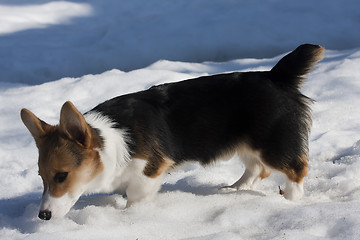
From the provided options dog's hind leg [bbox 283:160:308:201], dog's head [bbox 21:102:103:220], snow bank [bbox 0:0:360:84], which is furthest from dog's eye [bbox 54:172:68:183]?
snow bank [bbox 0:0:360:84]

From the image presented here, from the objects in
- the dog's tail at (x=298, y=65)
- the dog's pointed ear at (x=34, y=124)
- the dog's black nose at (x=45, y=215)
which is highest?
the dog's tail at (x=298, y=65)

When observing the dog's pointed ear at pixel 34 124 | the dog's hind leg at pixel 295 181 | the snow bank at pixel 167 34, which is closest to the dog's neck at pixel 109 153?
the dog's pointed ear at pixel 34 124

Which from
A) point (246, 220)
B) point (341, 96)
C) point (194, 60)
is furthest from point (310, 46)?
point (194, 60)

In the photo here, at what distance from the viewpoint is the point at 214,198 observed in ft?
9.34

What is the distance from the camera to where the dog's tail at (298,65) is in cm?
279

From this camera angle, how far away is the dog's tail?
2.79 metres

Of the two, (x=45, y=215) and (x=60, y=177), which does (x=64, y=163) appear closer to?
(x=60, y=177)

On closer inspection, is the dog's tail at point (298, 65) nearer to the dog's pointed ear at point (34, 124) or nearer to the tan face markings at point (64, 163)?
the tan face markings at point (64, 163)

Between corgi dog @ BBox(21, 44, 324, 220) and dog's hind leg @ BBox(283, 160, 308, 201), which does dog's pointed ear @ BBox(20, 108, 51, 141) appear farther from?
dog's hind leg @ BBox(283, 160, 308, 201)

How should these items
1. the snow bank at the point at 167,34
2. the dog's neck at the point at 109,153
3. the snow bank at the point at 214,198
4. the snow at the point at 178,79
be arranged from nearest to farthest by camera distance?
the snow bank at the point at 214,198 < the snow at the point at 178,79 < the dog's neck at the point at 109,153 < the snow bank at the point at 167,34

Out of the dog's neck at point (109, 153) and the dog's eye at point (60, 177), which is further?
the dog's neck at point (109, 153)

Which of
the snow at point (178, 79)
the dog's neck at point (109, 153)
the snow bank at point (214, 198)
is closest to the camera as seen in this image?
the snow bank at point (214, 198)

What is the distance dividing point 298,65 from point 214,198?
89 centimetres

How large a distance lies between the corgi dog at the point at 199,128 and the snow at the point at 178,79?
179mm
